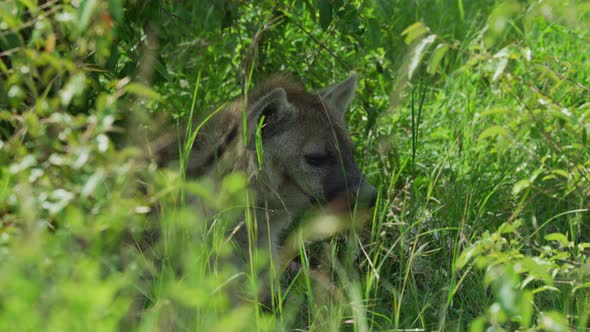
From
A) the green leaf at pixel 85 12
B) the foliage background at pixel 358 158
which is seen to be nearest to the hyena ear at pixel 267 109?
the foliage background at pixel 358 158

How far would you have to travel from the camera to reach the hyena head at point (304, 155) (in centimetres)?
397

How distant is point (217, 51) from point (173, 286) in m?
3.29

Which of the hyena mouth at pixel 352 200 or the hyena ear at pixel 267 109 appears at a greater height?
the hyena ear at pixel 267 109

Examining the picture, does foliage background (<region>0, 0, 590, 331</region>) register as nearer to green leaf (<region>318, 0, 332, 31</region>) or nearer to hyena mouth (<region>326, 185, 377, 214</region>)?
green leaf (<region>318, 0, 332, 31</region>)

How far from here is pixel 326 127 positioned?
4168 mm

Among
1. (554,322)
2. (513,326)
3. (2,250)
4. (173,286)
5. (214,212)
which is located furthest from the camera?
(214,212)

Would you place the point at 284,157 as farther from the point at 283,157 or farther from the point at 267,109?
the point at 267,109

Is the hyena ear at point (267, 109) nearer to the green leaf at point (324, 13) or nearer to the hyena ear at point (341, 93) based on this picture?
the green leaf at point (324, 13)

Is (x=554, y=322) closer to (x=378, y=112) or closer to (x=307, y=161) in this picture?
(x=307, y=161)

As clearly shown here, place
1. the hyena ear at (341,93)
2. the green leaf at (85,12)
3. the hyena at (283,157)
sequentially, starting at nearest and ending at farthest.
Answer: the green leaf at (85,12) → the hyena at (283,157) → the hyena ear at (341,93)

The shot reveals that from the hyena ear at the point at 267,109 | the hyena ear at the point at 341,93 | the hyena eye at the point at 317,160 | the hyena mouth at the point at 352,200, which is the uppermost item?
the hyena ear at the point at 267,109

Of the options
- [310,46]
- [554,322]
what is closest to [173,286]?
[554,322]

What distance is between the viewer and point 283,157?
4055 millimetres

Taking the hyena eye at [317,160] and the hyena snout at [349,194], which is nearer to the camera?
the hyena snout at [349,194]
